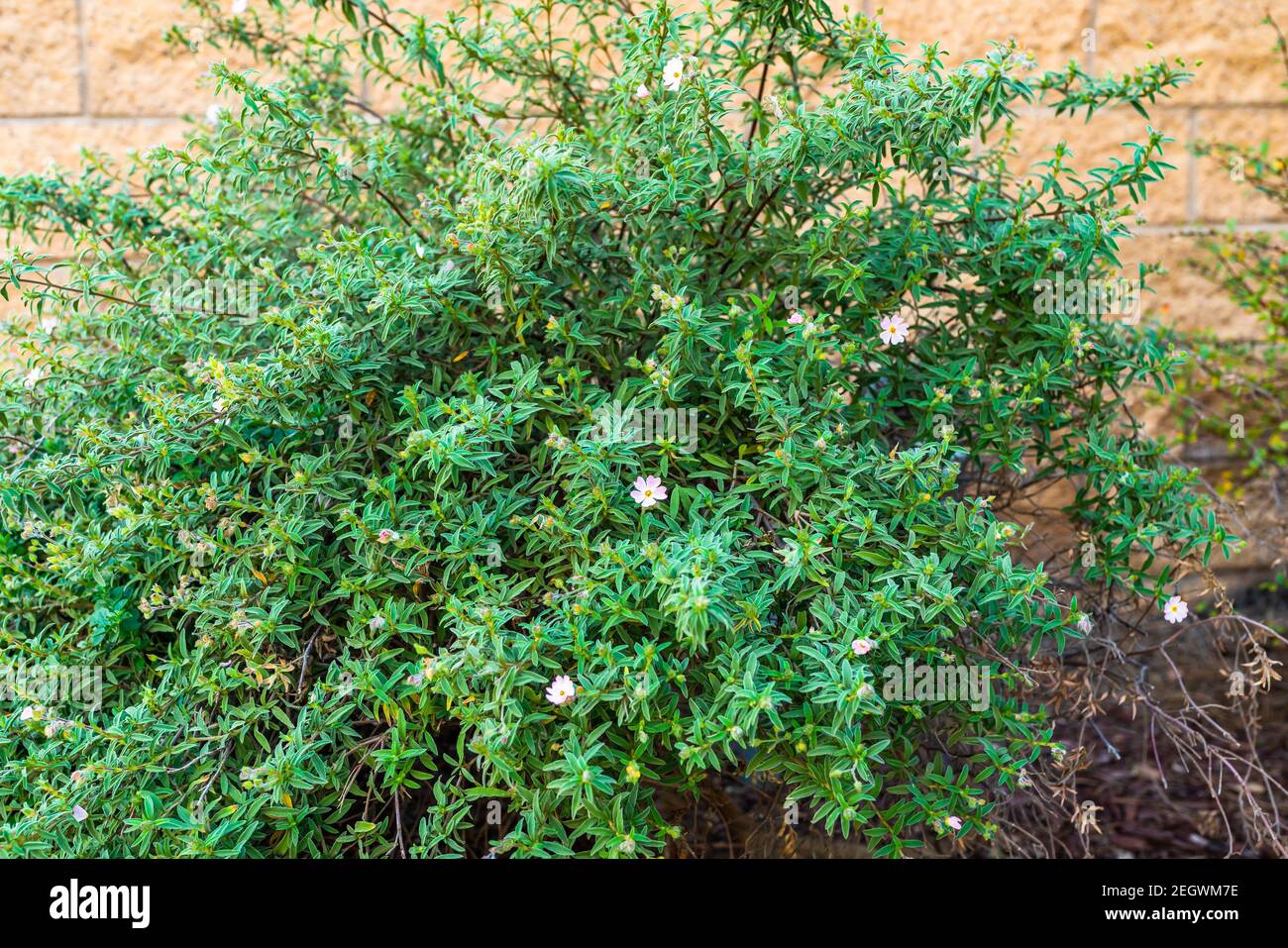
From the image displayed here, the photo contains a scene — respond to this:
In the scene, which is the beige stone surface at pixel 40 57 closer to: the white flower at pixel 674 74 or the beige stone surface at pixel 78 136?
the beige stone surface at pixel 78 136

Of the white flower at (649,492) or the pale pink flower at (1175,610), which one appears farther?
the pale pink flower at (1175,610)

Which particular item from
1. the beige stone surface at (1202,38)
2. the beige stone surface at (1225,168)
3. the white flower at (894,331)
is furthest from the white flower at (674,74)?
the beige stone surface at (1225,168)

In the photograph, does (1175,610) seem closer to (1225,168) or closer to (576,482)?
(576,482)

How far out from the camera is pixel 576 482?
2.24 metres

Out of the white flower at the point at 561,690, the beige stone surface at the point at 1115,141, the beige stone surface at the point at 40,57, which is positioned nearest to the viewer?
the white flower at the point at 561,690

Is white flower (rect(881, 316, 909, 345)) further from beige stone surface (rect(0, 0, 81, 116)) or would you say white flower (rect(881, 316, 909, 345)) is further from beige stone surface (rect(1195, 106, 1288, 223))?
beige stone surface (rect(0, 0, 81, 116))

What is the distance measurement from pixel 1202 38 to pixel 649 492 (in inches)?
145

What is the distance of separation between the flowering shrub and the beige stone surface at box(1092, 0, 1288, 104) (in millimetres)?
2034

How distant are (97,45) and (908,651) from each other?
4.09 m

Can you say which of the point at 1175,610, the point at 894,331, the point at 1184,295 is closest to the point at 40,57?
the point at 894,331

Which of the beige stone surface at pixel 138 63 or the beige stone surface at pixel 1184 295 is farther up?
the beige stone surface at pixel 138 63

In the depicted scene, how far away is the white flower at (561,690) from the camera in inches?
80.7

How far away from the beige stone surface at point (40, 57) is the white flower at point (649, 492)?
3530 millimetres
